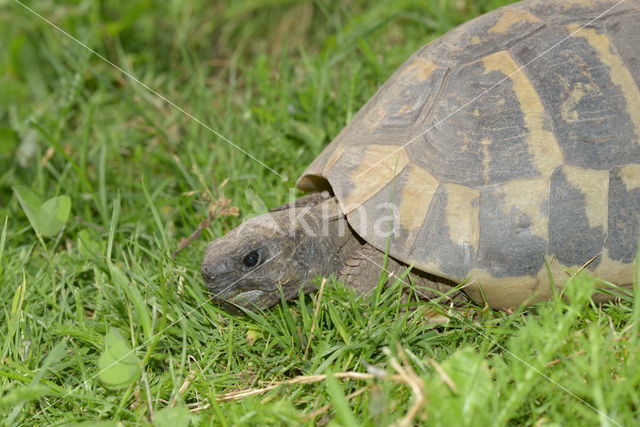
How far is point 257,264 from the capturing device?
2.87 meters

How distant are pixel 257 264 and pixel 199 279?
45 centimetres

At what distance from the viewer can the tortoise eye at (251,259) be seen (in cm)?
283

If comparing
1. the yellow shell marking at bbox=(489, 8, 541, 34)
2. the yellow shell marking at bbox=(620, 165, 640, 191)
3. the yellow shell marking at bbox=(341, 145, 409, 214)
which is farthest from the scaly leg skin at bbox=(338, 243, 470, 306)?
the yellow shell marking at bbox=(489, 8, 541, 34)

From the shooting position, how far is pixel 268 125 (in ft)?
13.4

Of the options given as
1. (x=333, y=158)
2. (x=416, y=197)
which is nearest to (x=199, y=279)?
(x=333, y=158)

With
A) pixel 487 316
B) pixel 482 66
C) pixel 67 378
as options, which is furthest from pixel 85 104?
pixel 487 316

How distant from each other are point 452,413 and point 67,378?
1.85 m

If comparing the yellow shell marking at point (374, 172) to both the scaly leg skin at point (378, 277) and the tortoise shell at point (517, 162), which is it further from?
the scaly leg skin at point (378, 277)

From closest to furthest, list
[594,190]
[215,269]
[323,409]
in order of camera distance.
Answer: [323,409]
[594,190]
[215,269]

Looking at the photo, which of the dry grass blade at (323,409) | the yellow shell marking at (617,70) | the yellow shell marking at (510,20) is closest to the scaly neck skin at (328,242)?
the dry grass blade at (323,409)

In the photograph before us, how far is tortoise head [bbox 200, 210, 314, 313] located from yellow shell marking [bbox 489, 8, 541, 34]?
1.36 meters

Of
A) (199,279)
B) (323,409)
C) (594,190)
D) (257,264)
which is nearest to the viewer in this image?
(323,409)

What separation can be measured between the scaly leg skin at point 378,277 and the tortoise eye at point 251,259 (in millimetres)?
433

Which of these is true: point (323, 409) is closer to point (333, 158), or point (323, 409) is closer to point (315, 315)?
point (315, 315)
